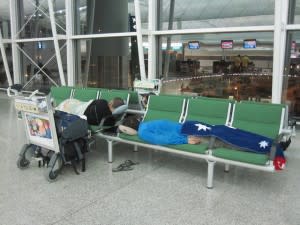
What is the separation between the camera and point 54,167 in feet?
11.0

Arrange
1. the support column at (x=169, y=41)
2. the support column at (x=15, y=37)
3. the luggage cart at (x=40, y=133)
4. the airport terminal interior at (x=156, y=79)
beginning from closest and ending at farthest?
the airport terminal interior at (x=156, y=79), the luggage cart at (x=40, y=133), the support column at (x=169, y=41), the support column at (x=15, y=37)

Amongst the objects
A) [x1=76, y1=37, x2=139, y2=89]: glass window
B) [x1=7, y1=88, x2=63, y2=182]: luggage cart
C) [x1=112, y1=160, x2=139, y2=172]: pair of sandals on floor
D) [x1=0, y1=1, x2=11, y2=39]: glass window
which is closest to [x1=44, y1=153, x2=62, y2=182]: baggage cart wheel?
[x1=7, y1=88, x2=63, y2=182]: luggage cart

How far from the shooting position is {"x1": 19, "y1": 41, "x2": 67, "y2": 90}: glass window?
9.42 metres

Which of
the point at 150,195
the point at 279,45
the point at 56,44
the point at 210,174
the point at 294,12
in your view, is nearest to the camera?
the point at 150,195

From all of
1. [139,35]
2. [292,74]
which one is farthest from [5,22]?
[292,74]

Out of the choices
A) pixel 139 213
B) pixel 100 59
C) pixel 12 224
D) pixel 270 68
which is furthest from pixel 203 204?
pixel 100 59

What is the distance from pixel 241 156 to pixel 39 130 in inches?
88.9

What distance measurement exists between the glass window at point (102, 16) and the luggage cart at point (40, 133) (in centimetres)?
509

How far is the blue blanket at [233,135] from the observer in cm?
312

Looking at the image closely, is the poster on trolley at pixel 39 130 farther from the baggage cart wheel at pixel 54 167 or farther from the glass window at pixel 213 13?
the glass window at pixel 213 13

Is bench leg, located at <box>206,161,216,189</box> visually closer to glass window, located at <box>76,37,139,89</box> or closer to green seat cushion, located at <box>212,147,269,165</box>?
green seat cushion, located at <box>212,147,269,165</box>

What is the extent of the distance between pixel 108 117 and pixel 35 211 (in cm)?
176

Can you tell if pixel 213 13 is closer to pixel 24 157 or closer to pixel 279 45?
pixel 279 45

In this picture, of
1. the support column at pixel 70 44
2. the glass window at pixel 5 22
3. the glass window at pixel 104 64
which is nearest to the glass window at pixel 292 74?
the glass window at pixel 104 64
